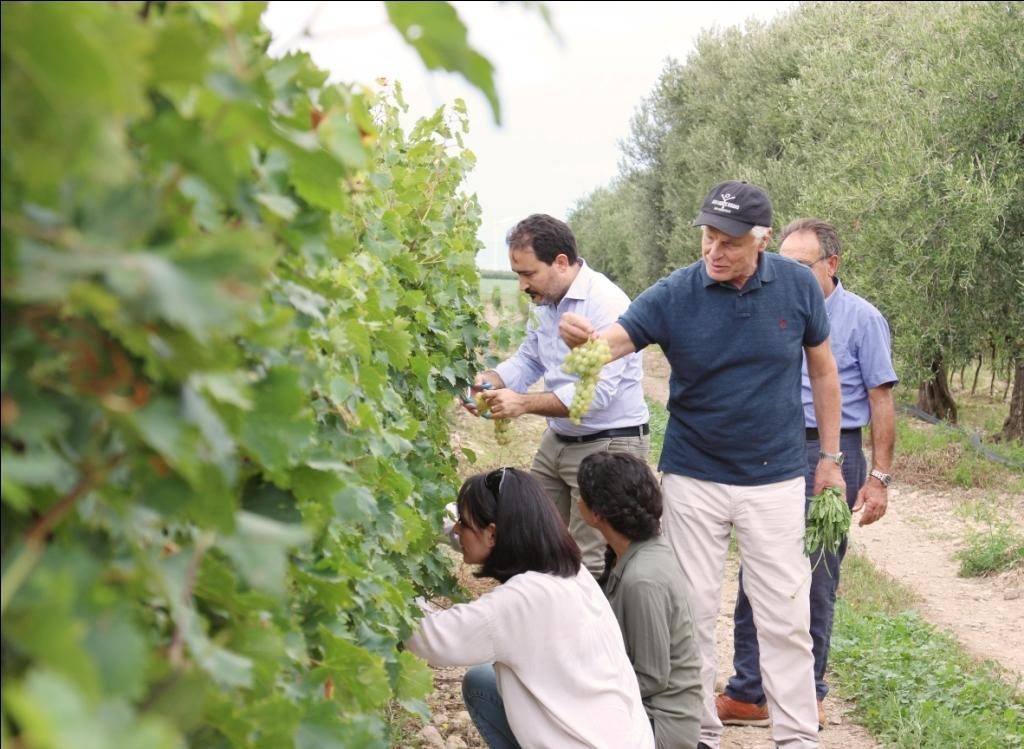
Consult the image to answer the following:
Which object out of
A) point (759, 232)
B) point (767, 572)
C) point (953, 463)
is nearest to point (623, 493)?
point (767, 572)

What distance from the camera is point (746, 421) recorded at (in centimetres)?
468

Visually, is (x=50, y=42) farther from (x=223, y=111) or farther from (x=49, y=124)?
(x=223, y=111)

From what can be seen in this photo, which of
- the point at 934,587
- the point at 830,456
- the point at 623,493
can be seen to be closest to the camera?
the point at 623,493

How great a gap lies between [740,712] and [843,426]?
1.39 metres

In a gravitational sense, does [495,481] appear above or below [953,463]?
above

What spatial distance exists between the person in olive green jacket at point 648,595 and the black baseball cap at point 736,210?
2.94ft

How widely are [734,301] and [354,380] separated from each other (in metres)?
2.16

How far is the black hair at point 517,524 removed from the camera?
12.0 feet

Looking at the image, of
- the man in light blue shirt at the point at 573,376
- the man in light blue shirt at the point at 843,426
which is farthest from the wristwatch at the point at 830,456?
the man in light blue shirt at the point at 573,376

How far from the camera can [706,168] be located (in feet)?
76.3

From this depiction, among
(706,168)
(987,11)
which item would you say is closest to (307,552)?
(987,11)

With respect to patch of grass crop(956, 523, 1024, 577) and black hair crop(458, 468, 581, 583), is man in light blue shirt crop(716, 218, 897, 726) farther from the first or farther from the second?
patch of grass crop(956, 523, 1024, 577)

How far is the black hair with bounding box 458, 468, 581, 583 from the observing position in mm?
3670

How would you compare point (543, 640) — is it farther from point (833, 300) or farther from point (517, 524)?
point (833, 300)
